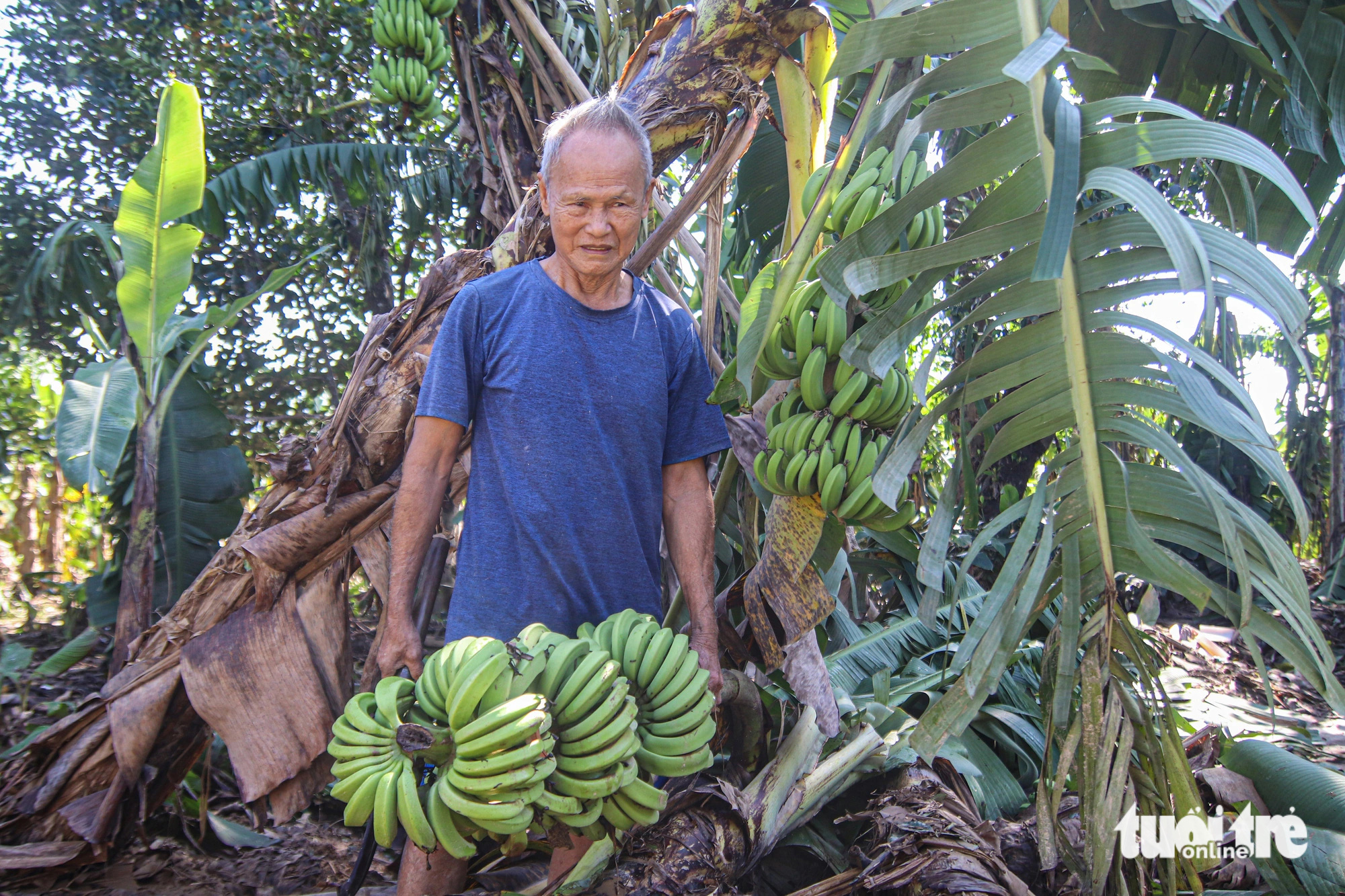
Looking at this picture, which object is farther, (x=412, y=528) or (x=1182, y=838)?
(x=412, y=528)

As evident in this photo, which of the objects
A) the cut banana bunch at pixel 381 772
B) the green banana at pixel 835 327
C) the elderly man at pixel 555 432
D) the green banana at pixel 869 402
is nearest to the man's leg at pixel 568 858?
the elderly man at pixel 555 432

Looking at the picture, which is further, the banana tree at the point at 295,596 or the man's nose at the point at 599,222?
the banana tree at the point at 295,596

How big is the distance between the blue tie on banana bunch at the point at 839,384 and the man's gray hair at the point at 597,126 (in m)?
0.40

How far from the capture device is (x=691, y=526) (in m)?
2.03

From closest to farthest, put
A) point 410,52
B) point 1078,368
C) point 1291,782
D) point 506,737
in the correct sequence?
point 506,737 < point 1078,368 < point 1291,782 < point 410,52

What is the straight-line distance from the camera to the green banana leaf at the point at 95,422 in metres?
2.97

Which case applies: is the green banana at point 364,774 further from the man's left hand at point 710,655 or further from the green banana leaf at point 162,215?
the green banana leaf at point 162,215

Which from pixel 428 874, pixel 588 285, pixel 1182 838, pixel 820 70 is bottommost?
pixel 428 874

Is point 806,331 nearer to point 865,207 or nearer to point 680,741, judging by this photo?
point 865,207

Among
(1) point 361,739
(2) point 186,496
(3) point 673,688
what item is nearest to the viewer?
(1) point 361,739

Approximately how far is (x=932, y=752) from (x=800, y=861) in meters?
0.87

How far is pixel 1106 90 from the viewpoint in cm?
208

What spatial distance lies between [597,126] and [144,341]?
2.41 meters

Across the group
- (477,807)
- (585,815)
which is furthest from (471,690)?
(585,815)
